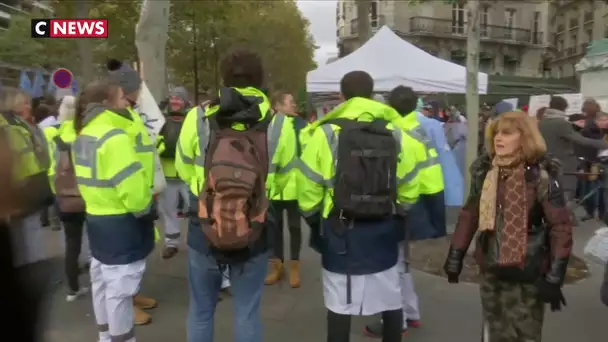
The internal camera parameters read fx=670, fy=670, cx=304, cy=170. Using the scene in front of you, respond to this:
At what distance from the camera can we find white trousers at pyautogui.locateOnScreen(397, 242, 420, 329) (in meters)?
4.66

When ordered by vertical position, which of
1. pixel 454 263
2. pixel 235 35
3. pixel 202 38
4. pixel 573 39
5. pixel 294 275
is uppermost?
pixel 573 39

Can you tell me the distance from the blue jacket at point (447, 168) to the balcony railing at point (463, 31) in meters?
50.4

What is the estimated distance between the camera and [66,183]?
5.17 metres

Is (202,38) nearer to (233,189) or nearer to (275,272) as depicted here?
(275,272)

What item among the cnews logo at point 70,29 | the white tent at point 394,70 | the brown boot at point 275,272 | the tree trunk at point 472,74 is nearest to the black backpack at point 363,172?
the brown boot at point 275,272

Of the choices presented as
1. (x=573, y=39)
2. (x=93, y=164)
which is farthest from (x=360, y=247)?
(x=573, y=39)

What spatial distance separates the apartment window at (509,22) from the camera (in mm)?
59275

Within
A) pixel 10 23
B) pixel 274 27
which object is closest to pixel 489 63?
pixel 274 27

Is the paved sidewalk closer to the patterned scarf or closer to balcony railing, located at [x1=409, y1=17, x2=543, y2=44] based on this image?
the patterned scarf

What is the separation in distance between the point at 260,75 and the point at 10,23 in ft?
6.77

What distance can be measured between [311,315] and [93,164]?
7.91ft

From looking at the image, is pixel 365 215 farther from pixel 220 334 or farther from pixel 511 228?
pixel 220 334

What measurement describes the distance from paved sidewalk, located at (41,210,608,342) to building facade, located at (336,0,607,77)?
47.4 m

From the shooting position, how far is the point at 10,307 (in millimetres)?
1433
